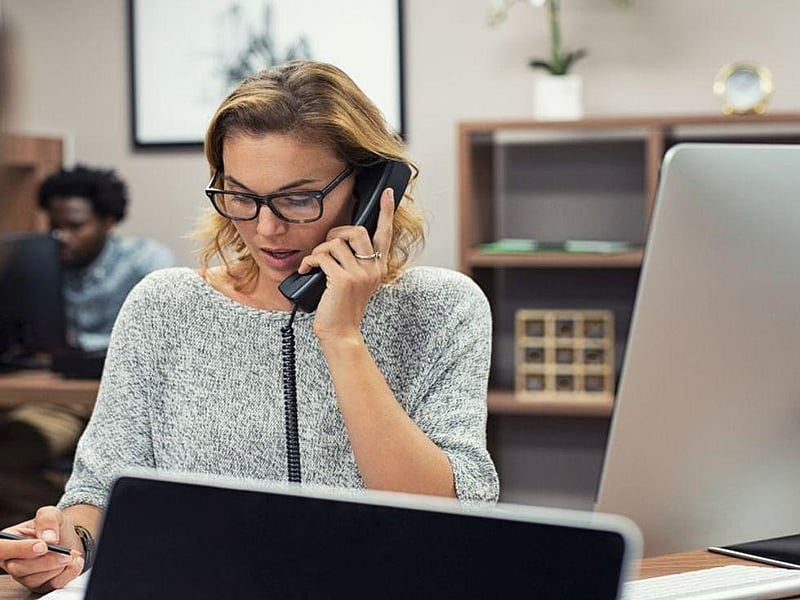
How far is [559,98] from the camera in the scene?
3555 mm

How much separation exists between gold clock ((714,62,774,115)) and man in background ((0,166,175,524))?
1784 millimetres

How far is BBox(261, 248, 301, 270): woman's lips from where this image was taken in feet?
4.99

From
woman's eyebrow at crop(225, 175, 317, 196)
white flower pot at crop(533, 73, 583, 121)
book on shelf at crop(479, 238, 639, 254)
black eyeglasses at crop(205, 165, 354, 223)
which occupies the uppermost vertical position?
white flower pot at crop(533, 73, 583, 121)

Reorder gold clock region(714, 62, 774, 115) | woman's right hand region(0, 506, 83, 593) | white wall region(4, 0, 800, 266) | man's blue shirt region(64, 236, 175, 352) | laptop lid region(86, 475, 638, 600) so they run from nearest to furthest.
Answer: laptop lid region(86, 475, 638, 600)
woman's right hand region(0, 506, 83, 593)
gold clock region(714, 62, 774, 115)
white wall region(4, 0, 800, 266)
man's blue shirt region(64, 236, 175, 352)

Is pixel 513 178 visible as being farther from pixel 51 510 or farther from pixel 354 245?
pixel 51 510

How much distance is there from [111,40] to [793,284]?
11.8 feet

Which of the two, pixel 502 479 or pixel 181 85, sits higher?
pixel 181 85

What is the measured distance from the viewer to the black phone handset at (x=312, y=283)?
1515mm

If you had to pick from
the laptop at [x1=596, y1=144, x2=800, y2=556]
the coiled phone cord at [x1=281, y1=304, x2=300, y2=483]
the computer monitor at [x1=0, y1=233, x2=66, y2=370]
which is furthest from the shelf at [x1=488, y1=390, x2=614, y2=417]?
the laptop at [x1=596, y1=144, x2=800, y2=556]

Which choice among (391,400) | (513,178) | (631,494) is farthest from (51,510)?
(513,178)

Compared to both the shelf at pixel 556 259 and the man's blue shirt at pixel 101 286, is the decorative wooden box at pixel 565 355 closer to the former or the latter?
the shelf at pixel 556 259

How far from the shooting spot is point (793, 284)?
1.09m

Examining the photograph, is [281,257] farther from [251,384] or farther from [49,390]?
[49,390]

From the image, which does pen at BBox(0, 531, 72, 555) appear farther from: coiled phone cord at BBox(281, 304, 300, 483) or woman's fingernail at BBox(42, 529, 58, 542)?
coiled phone cord at BBox(281, 304, 300, 483)
